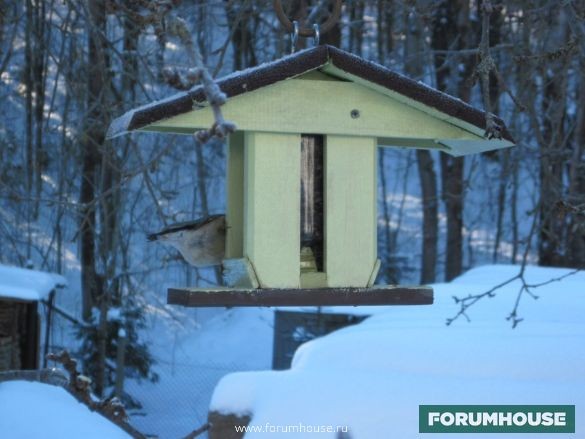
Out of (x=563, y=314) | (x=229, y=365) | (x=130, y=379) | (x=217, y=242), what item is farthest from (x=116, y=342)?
(x=217, y=242)

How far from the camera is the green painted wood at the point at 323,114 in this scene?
2361 mm

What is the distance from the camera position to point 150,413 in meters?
9.69

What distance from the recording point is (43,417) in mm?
4715

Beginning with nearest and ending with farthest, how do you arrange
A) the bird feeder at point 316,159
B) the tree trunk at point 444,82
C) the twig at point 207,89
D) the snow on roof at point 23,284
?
the twig at point 207,89 → the bird feeder at point 316,159 → the snow on roof at point 23,284 → the tree trunk at point 444,82

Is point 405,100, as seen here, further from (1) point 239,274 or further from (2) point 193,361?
(2) point 193,361

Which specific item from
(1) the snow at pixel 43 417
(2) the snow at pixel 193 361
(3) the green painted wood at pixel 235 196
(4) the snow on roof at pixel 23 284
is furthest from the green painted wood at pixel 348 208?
(2) the snow at pixel 193 361

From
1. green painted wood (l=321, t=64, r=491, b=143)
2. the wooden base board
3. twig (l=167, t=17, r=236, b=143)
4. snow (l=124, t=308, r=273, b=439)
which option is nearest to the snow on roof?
snow (l=124, t=308, r=273, b=439)

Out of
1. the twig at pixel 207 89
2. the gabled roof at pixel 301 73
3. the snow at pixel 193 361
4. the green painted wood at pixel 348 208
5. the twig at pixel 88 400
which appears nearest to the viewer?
the twig at pixel 207 89

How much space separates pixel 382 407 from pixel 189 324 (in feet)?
30.2

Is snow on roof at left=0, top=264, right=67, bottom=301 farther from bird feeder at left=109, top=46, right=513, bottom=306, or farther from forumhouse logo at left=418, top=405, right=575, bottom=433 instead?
bird feeder at left=109, top=46, right=513, bottom=306

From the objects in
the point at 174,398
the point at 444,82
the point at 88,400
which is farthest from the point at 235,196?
the point at 444,82

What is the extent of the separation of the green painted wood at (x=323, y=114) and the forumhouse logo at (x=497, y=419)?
4.43 ft

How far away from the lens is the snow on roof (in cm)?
722

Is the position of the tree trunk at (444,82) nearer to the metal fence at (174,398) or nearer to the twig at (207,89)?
the metal fence at (174,398)
